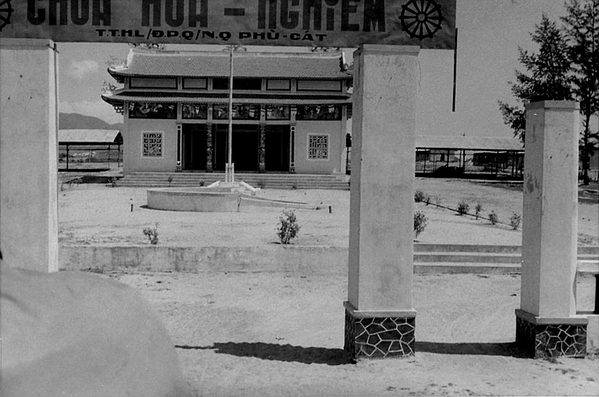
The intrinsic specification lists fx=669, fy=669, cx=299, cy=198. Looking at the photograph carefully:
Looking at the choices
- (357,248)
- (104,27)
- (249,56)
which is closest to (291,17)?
(104,27)

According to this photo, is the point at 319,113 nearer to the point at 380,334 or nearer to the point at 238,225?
the point at 238,225

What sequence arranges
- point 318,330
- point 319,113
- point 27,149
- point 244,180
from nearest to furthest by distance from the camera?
point 27,149 → point 318,330 → point 244,180 → point 319,113

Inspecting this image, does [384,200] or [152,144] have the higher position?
[152,144]

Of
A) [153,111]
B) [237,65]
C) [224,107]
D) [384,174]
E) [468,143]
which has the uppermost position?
[237,65]

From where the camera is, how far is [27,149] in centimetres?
588

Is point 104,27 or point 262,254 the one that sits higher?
point 104,27

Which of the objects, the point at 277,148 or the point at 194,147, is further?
the point at 277,148

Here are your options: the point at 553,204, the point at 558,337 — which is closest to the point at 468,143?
the point at 553,204

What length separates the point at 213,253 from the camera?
10.5 meters

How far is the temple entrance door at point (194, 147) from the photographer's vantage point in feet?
112

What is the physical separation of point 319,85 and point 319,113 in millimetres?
1393

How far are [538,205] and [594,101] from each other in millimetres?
33614

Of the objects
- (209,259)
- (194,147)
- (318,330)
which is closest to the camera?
(318,330)

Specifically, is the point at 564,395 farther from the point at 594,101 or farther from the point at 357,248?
the point at 594,101
